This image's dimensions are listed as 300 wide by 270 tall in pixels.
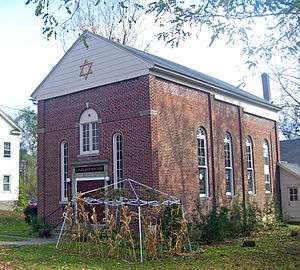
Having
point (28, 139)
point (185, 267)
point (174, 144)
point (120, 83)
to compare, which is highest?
point (28, 139)

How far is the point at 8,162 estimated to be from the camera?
147 ft

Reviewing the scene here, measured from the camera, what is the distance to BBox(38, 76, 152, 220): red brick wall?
66.6ft

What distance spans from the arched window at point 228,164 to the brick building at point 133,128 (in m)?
0.06

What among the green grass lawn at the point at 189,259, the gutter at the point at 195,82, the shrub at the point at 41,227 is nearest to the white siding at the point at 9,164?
the shrub at the point at 41,227

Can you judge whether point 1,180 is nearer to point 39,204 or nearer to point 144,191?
point 39,204

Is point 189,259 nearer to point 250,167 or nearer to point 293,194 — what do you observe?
point 250,167

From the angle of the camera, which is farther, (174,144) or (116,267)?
(174,144)

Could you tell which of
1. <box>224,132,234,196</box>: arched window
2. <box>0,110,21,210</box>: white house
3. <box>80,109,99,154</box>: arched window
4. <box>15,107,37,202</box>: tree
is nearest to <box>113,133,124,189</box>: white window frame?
<box>80,109,99,154</box>: arched window

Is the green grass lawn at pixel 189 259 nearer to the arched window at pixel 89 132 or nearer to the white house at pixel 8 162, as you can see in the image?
the arched window at pixel 89 132

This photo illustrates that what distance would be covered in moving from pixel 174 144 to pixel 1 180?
90.8 feet

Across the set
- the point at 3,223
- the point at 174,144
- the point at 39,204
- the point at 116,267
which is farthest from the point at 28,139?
the point at 116,267

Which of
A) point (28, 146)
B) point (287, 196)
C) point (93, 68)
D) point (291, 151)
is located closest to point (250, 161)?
point (287, 196)

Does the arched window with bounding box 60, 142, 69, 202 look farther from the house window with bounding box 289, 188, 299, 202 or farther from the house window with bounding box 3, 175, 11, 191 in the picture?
the house window with bounding box 3, 175, 11, 191

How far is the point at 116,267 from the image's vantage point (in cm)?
1299
